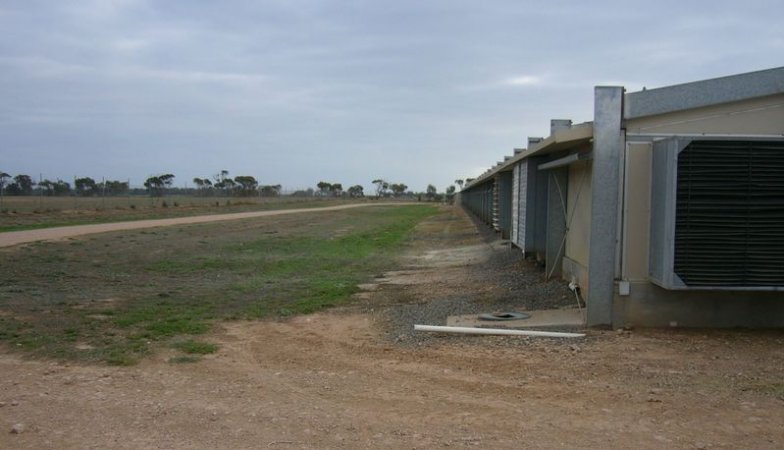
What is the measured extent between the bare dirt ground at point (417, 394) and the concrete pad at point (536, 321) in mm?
557

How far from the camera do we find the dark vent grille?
7.46 metres

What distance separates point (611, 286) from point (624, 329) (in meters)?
0.55

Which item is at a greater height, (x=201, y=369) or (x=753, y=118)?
(x=753, y=118)

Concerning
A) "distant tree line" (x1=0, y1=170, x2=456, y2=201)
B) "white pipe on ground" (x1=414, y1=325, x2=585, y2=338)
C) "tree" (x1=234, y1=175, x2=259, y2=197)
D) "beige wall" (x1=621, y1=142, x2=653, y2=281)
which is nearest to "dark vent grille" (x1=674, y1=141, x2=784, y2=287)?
"beige wall" (x1=621, y1=142, x2=653, y2=281)

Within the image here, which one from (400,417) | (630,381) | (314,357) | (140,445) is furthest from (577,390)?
(140,445)

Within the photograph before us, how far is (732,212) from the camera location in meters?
7.51

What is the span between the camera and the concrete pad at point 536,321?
27.6 ft

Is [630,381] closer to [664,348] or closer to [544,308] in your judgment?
[664,348]

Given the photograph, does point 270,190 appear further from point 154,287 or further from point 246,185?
point 154,287

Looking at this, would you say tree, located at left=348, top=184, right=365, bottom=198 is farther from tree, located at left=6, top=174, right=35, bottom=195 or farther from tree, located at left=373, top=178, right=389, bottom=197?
tree, located at left=6, top=174, right=35, bottom=195

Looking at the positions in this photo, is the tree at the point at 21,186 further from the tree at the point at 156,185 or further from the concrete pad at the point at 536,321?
the concrete pad at the point at 536,321

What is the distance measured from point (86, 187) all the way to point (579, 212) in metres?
63.1

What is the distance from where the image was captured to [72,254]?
18969 millimetres

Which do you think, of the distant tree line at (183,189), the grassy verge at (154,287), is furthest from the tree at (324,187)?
the grassy verge at (154,287)
